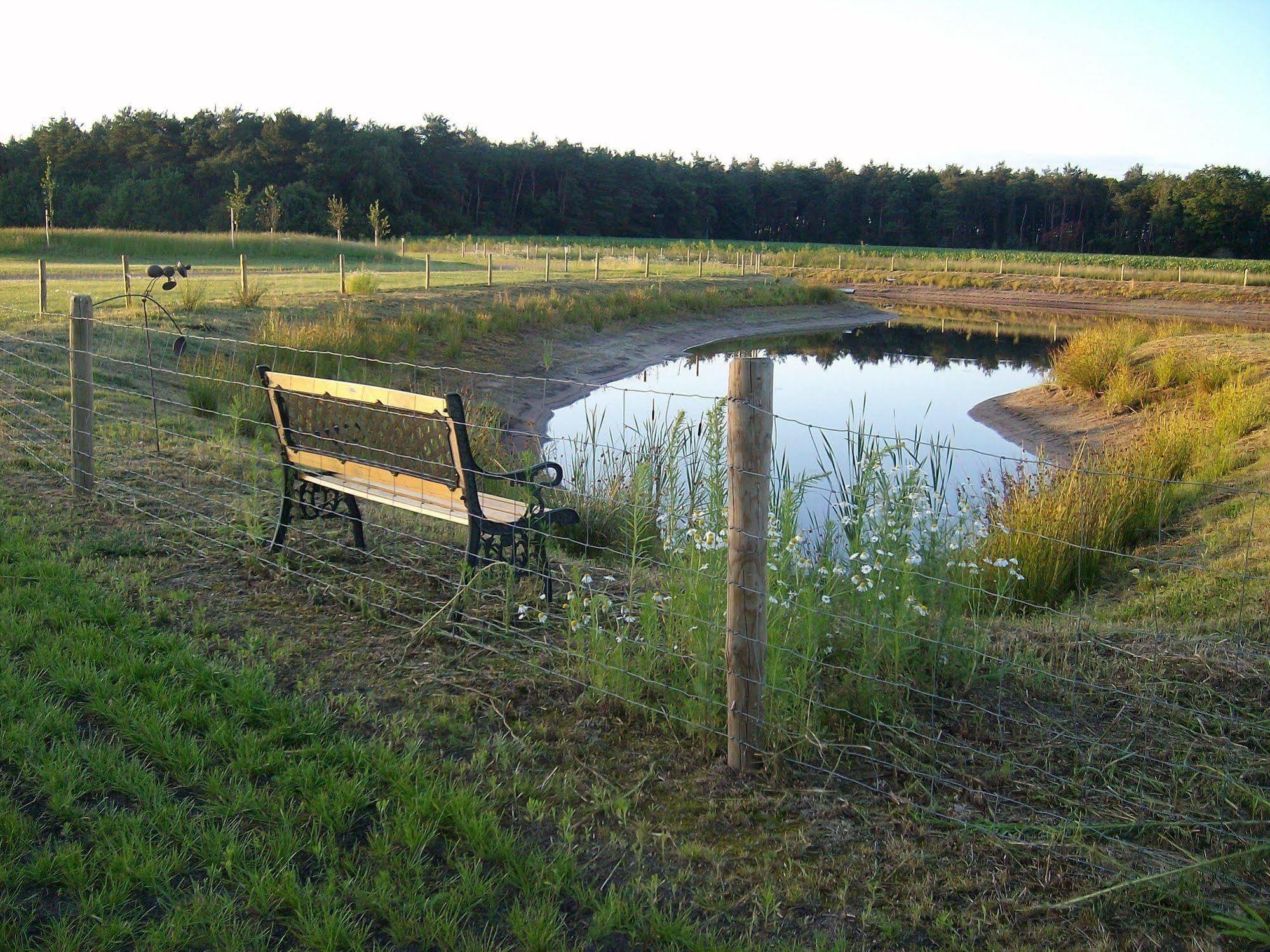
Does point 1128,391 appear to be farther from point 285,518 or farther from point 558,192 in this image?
point 558,192

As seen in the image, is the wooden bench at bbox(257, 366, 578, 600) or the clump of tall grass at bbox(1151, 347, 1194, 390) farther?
the clump of tall grass at bbox(1151, 347, 1194, 390)

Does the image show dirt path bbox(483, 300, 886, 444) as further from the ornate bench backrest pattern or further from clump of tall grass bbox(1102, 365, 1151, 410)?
clump of tall grass bbox(1102, 365, 1151, 410)

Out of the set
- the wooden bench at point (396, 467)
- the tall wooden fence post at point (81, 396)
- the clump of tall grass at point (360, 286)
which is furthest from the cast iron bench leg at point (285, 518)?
the clump of tall grass at point (360, 286)

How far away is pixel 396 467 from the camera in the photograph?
564 cm

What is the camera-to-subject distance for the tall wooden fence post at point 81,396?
7.12 meters

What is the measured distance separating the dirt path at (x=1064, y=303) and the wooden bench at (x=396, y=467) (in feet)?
120

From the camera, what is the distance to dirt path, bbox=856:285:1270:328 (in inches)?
1587

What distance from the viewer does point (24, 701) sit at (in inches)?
159

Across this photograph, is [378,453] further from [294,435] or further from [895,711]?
[895,711]

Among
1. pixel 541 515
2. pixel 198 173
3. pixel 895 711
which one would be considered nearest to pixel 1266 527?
pixel 895 711

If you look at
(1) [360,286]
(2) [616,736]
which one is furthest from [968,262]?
(2) [616,736]

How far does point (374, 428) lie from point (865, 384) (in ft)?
63.5

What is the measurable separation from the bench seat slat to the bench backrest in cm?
2

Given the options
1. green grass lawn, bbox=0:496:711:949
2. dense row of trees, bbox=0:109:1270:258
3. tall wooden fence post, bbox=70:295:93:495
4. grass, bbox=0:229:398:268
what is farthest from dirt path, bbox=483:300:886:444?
dense row of trees, bbox=0:109:1270:258
